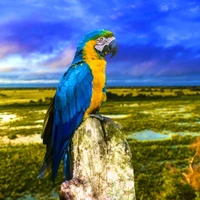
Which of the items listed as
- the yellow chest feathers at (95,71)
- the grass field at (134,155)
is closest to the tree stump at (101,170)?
the yellow chest feathers at (95,71)

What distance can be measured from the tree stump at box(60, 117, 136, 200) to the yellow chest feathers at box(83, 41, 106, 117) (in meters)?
0.74

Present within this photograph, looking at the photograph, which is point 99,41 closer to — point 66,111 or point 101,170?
point 66,111

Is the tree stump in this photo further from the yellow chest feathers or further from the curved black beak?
the curved black beak

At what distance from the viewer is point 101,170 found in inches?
76.2

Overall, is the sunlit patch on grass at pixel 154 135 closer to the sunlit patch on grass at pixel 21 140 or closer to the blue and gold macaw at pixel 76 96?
the sunlit patch on grass at pixel 21 140

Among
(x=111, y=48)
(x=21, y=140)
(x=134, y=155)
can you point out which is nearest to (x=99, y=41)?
(x=111, y=48)

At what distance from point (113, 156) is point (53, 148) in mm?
570

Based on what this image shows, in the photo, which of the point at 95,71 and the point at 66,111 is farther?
the point at 95,71

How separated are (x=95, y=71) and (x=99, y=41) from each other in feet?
0.87

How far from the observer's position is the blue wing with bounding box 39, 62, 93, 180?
230cm

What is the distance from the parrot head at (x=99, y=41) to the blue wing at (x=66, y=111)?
16 centimetres

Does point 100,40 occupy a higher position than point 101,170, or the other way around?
point 100,40

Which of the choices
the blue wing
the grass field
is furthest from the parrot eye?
the grass field

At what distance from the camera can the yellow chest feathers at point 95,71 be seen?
273 centimetres
